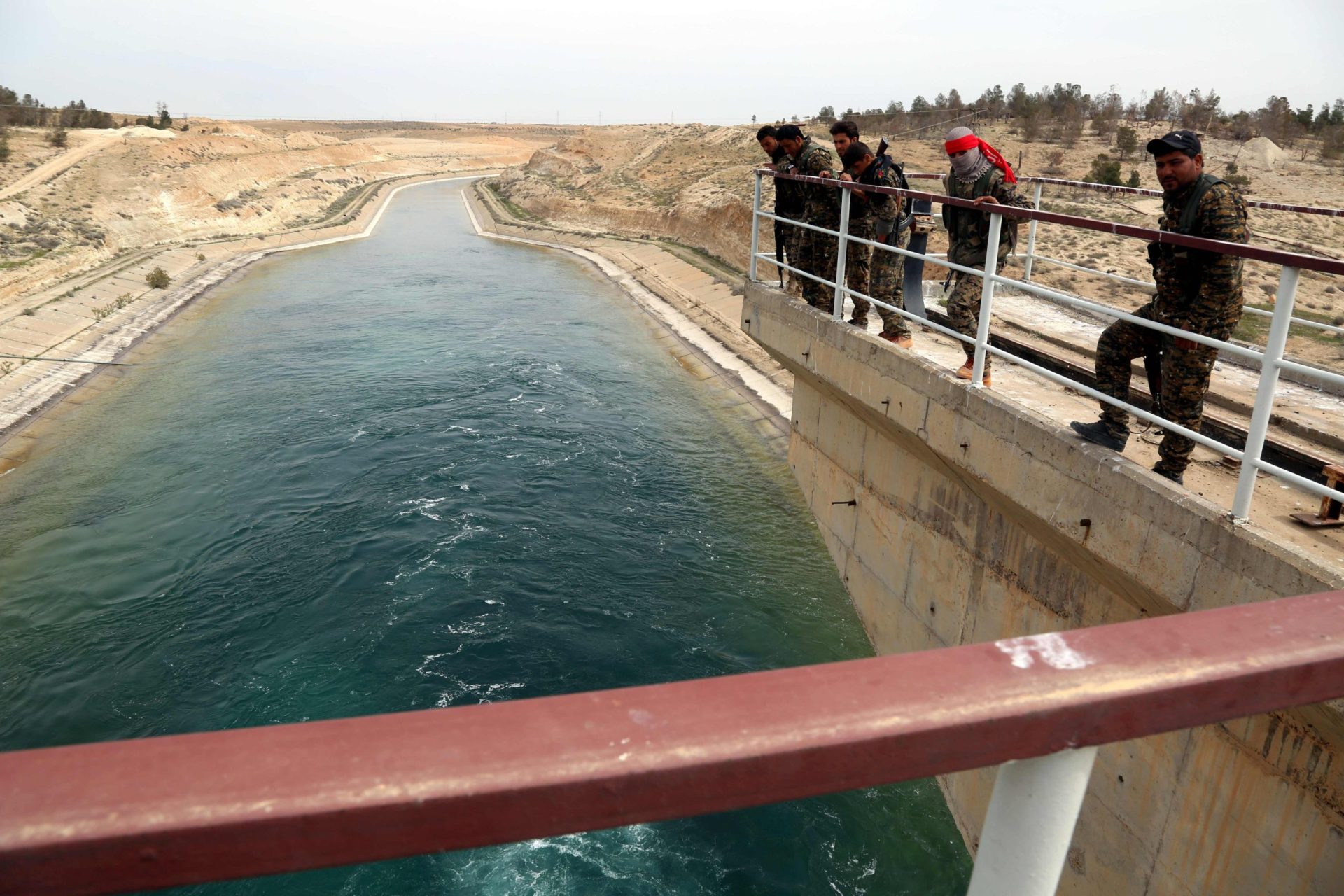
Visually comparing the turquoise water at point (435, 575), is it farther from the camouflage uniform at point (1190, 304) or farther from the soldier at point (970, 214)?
the soldier at point (970, 214)

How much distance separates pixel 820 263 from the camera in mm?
10297

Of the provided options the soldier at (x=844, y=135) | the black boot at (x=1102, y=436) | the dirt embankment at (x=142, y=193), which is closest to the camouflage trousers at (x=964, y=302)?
the black boot at (x=1102, y=436)

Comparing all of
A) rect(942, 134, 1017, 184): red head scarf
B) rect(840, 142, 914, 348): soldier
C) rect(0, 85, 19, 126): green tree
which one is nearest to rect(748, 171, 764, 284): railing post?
rect(840, 142, 914, 348): soldier

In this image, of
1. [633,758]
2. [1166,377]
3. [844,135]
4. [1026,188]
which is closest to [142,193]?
[1026,188]

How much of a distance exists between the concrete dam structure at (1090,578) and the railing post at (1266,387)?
17cm

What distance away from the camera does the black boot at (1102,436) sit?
5.59 meters

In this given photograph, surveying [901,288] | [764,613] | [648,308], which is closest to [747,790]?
[901,288]

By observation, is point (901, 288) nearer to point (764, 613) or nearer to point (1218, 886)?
point (764, 613)

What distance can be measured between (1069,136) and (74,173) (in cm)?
4707

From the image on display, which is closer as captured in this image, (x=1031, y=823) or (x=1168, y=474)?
(x=1031, y=823)

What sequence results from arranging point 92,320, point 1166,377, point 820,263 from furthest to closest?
point 92,320 → point 820,263 → point 1166,377

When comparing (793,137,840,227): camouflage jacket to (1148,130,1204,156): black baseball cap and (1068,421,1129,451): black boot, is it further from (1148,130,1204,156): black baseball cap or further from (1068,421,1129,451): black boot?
(1148,130,1204,156): black baseball cap

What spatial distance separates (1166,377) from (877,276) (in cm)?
393

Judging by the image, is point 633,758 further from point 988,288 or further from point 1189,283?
point 988,288
